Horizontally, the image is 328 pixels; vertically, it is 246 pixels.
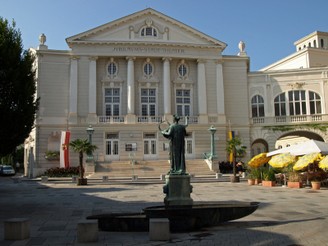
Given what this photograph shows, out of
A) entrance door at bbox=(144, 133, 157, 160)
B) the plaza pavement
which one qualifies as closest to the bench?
the plaza pavement

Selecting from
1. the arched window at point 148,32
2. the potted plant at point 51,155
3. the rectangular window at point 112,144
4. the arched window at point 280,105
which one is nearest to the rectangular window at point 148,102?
the rectangular window at point 112,144

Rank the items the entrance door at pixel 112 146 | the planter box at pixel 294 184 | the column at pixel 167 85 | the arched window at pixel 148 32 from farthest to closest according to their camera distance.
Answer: the arched window at pixel 148 32, the column at pixel 167 85, the entrance door at pixel 112 146, the planter box at pixel 294 184

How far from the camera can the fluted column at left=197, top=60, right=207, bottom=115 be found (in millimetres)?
42406

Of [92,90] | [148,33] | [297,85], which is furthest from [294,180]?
[148,33]

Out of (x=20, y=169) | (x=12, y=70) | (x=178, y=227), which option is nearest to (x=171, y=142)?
(x=178, y=227)

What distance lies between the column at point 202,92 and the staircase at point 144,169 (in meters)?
5.32

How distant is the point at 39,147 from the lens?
3975cm

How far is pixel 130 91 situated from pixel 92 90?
4.10 metres

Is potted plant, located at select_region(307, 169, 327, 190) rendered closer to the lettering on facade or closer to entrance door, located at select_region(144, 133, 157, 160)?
entrance door, located at select_region(144, 133, 157, 160)

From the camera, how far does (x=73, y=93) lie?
4081 cm

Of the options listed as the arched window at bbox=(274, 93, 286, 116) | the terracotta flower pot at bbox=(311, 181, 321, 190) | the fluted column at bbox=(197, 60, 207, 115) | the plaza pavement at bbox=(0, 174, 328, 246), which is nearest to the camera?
the plaza pavement at bbox=(0, 174, 328, 246)

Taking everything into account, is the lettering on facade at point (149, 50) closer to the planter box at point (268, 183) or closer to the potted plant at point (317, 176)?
the planter box at point (268, 183)

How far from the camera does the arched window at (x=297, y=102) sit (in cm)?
4266

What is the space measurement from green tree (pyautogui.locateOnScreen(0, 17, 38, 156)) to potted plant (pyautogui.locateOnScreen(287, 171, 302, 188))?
51.3ft
